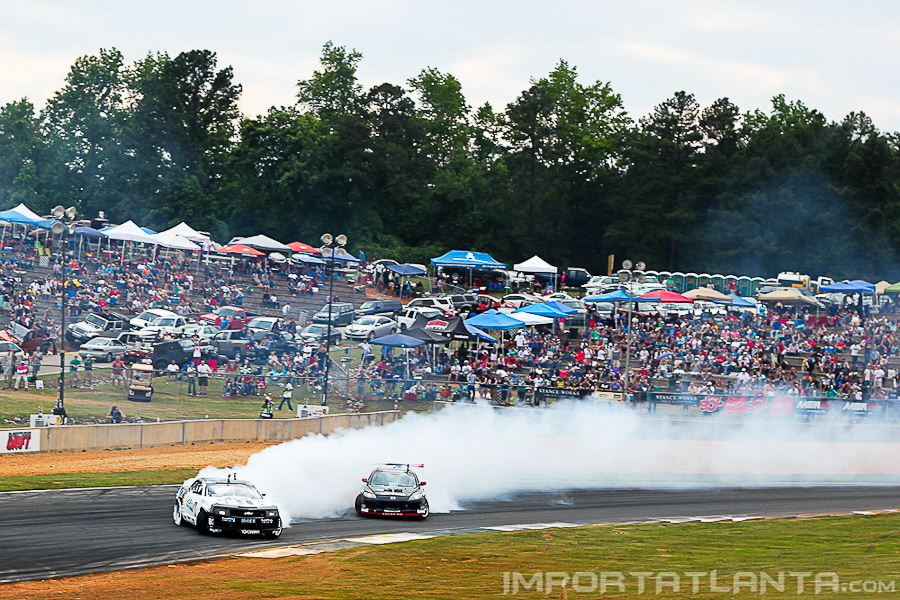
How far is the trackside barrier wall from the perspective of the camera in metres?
33.6

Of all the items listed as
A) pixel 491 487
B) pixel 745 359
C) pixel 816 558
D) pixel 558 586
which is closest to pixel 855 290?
pixel 745 359

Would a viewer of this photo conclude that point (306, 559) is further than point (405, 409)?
No

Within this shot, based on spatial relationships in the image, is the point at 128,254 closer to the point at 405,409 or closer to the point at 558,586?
the point at 405,409

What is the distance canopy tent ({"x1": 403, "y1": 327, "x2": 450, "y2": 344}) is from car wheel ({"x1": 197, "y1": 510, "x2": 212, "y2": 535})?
2655 centimetres

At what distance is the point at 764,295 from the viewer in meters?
68.5

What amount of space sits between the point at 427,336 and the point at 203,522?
90.1ft

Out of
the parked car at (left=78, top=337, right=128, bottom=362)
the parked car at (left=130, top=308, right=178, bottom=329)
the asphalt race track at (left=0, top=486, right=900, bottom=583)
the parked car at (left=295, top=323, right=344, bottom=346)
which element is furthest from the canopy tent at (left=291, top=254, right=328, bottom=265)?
the asphalt race track at (left=0, top=486, right=900, bottom=583)

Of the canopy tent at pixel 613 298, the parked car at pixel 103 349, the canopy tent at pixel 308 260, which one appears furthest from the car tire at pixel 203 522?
the canopy tent at pixel 308 260

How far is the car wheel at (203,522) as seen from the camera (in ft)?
72.2

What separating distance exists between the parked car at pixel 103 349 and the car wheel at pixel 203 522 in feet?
94.9

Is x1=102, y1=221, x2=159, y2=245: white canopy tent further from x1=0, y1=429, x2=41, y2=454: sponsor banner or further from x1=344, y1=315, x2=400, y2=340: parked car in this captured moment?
x1=0, y1=429, x2=41, y2=454: sponsor banner

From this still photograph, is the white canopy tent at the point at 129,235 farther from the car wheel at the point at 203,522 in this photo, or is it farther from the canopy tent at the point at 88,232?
the car wheel at the point at 203,522

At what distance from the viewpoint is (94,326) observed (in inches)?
2067

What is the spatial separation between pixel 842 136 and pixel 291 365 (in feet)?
216
